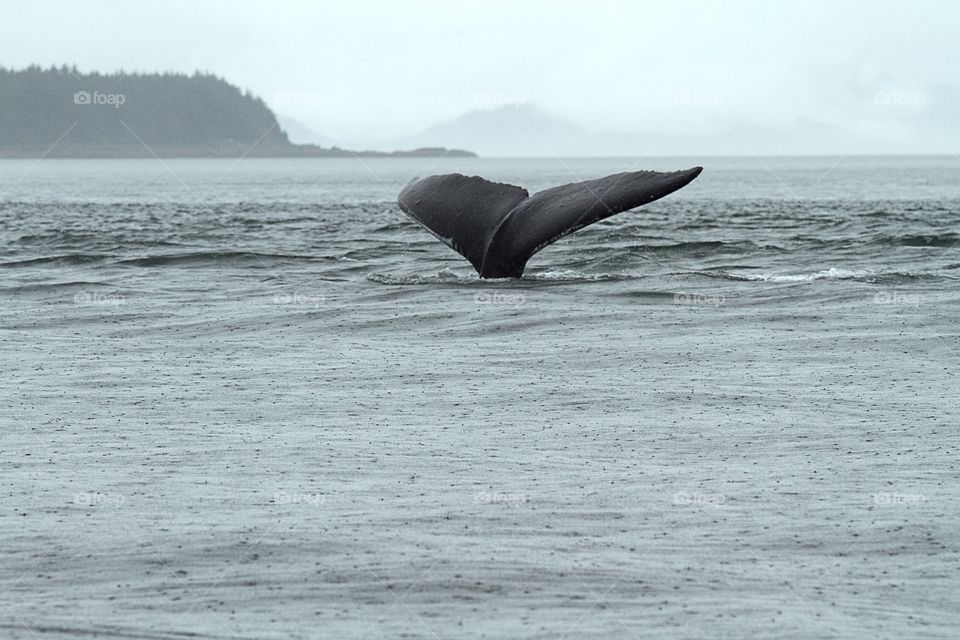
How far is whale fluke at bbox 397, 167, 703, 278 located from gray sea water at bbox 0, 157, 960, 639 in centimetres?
55

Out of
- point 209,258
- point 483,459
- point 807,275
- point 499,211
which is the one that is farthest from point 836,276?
point 483,459

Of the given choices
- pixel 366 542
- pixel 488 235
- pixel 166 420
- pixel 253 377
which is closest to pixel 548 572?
pixel 366 542

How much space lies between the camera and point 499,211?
12.7 metres

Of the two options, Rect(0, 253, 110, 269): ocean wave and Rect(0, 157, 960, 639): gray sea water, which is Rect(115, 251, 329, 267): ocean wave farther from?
Rect(0, 157, 960, 639): gray sea water

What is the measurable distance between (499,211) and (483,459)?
646 centimetres

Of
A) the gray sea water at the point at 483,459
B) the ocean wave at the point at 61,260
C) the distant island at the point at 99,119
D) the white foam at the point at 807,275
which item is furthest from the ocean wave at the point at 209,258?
the distant island at the point at 99,119

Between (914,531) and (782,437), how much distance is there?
5.70 ft

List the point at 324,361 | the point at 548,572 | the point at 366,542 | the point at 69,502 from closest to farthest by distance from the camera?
1. the point at 548,572
2. the point at 366,542
3. the point at 69,502
4. the point at 324,361

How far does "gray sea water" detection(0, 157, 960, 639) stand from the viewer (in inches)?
173

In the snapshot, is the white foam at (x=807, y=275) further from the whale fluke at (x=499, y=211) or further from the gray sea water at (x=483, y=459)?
the whale fluke at (x=499, y=211)

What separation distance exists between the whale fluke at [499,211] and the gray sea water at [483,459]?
Result: 1.80 feet

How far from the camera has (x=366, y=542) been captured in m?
5.07

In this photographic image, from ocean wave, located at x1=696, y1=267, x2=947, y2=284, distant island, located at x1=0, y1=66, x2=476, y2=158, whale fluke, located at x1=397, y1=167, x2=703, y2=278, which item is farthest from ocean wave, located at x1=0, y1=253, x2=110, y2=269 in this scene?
distant island, located at x1=0, y1=66, x2=476, y2=158

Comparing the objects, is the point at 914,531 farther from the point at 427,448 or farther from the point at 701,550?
the point at 427,448
